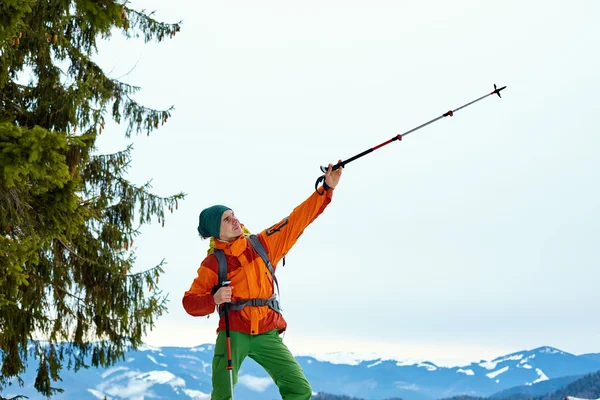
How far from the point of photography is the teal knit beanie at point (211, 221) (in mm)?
6414

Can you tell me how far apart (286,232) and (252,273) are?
47 centimetres

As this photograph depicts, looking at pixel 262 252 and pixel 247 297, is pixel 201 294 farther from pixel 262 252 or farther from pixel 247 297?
pixel 262 252

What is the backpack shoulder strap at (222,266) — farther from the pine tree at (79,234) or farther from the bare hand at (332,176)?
the pine tree at (79,234)

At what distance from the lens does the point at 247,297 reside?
629 cm

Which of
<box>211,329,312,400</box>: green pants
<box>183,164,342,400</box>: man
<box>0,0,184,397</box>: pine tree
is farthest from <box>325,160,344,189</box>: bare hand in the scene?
<box>0,0,184,397</box>: pine tree

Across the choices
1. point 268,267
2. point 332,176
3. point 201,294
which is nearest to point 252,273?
point 268,267

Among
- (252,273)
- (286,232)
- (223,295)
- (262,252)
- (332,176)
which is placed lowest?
(223,295)

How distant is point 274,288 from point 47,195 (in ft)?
8.53

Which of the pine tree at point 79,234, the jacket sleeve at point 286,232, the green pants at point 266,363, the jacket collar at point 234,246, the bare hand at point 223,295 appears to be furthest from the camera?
the pine tree at point 79,234

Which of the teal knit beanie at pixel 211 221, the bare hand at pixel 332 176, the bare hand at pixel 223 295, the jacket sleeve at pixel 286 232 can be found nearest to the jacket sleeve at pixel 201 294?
the bare hand at pixel 223 295

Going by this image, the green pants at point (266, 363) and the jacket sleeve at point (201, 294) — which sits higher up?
the jacket sleeve at point (201, 294)

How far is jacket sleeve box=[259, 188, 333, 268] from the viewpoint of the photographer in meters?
6.49

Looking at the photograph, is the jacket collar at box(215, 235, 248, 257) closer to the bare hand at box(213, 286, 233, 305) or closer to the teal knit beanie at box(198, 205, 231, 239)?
the teal knit beanie at box(198, 205, 231, 239)

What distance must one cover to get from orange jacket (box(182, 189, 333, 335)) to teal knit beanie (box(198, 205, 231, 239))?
0.12 metres
